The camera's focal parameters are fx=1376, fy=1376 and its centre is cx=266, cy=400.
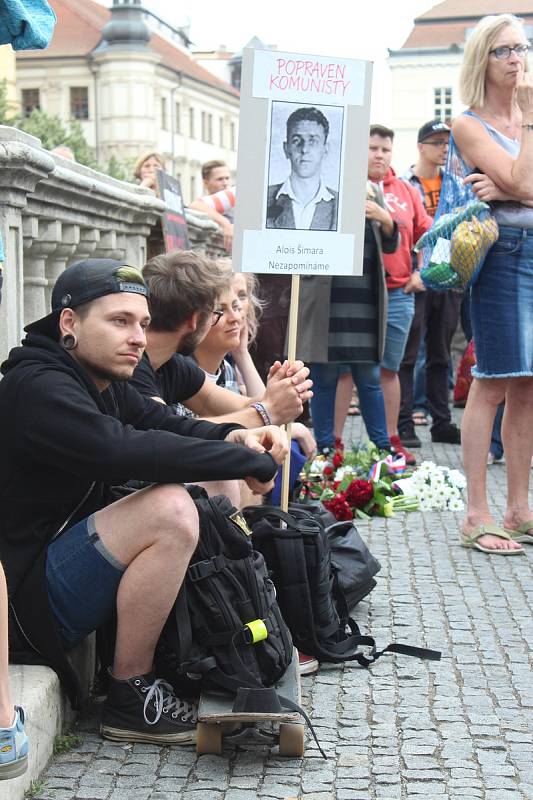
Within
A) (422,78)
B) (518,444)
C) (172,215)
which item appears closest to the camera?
(518,444)

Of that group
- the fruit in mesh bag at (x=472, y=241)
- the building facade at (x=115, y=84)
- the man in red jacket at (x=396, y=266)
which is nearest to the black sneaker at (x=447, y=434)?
the man in red jacket at (x=396, y=266)

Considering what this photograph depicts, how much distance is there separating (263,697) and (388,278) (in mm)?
6105

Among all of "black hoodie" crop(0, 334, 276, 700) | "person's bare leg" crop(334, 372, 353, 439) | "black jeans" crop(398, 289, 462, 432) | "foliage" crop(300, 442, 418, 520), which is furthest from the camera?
"black jeans" crop(398, 289, 462, 432)

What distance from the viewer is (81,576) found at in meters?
3.79

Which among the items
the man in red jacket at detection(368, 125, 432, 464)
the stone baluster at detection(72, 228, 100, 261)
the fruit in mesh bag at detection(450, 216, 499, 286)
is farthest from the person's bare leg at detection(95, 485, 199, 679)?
the man in red jacket at detection(368, 125, 432, 464)

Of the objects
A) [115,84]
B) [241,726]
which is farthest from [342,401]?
[115,84]

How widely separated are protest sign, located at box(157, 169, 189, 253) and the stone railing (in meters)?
0.12

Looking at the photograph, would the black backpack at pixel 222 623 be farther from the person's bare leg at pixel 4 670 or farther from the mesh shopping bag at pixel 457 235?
the mesh shopping bag at pixel 457 235

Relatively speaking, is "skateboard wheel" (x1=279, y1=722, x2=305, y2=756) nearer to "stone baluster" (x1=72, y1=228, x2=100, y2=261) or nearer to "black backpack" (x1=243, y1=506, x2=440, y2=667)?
"black backpack" (x1=243, y1=506, x2=440, y2=667)

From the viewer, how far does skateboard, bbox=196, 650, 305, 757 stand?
3.73m

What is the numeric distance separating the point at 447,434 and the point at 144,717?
23.0 feet

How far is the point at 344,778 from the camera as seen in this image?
364 centimetres

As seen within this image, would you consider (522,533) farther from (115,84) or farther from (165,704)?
(115,84)

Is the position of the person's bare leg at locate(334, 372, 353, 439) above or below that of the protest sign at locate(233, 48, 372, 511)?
below
